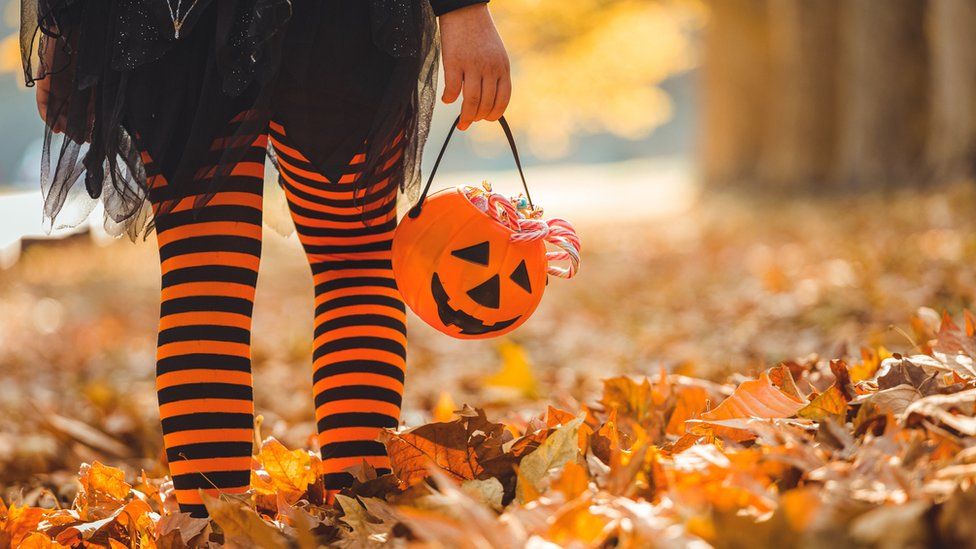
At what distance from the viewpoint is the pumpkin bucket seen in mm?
1526

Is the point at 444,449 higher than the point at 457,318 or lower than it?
lower

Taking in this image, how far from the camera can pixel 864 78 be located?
339 inches

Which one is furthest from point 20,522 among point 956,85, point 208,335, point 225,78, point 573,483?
point 956,85

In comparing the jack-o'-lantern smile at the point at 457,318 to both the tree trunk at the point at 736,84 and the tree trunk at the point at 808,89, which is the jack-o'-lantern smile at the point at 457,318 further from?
the tree trunk at the point at 736,84

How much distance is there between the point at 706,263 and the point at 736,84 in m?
9.08

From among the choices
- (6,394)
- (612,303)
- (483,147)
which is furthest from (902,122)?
(483,147)

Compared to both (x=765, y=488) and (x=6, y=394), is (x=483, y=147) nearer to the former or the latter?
(x=6, y=394)

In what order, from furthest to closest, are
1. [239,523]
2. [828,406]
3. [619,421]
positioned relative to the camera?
[619,421]
[828,406]
[239,523]

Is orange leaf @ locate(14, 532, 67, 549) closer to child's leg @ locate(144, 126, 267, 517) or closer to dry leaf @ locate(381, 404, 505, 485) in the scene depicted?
child's leg @ locate(144, 126, 267, 517)

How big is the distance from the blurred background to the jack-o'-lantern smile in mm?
419

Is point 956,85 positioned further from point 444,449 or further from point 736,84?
point 736,84

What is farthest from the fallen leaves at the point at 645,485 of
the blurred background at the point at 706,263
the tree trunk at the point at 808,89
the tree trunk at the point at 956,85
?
the tree trunk at the point at 808,89

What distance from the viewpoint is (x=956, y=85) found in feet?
21.1

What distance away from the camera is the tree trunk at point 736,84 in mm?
13555
